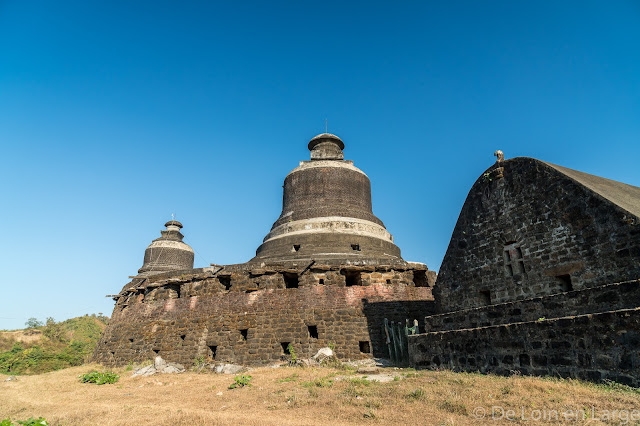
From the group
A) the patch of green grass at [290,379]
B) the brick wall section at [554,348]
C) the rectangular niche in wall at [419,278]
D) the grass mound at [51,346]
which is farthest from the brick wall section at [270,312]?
the grass mound at [51,346]

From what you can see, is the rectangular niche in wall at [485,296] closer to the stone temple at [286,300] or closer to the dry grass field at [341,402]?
the dry grass field at [341,402]

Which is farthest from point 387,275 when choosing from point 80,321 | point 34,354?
point 80,321

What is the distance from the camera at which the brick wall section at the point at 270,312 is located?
13.1 m

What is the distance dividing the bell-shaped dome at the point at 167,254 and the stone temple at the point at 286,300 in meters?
5.44

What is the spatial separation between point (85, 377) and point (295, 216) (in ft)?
34.4

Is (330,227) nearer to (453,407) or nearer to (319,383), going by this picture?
(319,383)

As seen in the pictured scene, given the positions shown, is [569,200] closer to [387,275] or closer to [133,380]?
[387,275]

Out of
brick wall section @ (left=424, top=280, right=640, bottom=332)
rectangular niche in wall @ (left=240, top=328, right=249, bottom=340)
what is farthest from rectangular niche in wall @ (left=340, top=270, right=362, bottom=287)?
brick wall section @ (left=424, top=280, right=640, bottom=332)

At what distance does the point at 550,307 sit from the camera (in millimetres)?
7371

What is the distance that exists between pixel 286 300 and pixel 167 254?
14073 millimetres

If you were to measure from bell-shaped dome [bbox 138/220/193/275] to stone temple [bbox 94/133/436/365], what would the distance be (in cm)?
544

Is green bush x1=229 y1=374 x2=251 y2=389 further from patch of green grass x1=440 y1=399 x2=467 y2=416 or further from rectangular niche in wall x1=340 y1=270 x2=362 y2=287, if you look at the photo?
rectangular niche in wall x1=340 y1=270 x2=362 y2=287

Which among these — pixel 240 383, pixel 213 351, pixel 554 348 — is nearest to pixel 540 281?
pixel 554 348

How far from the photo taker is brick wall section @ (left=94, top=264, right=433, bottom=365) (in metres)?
13.1
